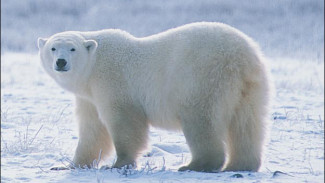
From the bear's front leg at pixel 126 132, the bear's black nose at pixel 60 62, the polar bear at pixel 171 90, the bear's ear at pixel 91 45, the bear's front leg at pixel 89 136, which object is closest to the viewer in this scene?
the polar bear at pixel 171 90

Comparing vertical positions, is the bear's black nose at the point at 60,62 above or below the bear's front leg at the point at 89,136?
above

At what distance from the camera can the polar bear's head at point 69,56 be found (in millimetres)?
4961

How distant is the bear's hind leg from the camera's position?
4.46 m

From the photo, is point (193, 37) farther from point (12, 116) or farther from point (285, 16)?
point (285, 16)

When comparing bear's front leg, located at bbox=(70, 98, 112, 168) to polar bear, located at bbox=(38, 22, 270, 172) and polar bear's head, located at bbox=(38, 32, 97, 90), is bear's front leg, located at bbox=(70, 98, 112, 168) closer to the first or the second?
polar bear, located at bbox=(38, 22, 270, 172)

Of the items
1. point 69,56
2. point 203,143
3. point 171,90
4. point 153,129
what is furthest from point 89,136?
point 153,129

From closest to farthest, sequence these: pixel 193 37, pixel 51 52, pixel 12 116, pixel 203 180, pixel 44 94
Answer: pixel 203 180
pixel 193 37
pixel 51 52
pixel 12 116
pixel 44 94

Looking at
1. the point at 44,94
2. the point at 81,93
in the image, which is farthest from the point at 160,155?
the point at 44,94

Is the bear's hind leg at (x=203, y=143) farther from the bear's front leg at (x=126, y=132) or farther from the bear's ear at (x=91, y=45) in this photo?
the bear's ear at (x=91, y=45)

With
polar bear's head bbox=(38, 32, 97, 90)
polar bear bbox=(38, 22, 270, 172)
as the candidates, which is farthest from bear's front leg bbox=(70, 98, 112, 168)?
polar bear's head bbox=(38, 32, 97, 90)

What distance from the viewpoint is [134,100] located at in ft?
16.0

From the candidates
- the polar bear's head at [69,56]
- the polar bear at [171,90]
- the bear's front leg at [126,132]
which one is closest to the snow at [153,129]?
the bear's front leg at [126,132]

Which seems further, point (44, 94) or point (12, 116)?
point (44, 94)

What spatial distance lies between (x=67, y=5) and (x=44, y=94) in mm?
11693
